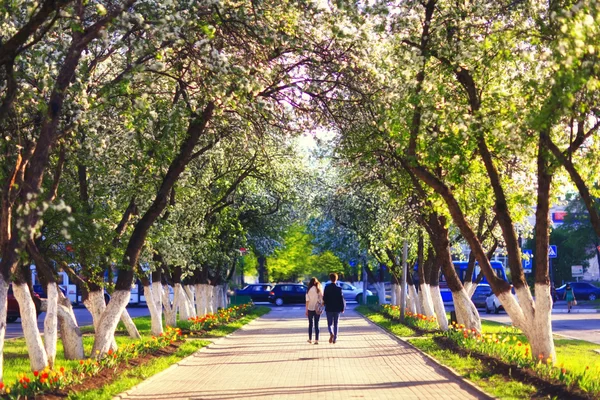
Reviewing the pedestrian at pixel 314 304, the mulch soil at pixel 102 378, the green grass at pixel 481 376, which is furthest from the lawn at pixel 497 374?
the mulch soil at pixel 102 378

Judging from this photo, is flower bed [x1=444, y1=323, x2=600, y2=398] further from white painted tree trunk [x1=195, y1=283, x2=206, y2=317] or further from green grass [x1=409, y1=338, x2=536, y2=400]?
white painted tree trunk [x1=195, y1=283, x2=206, y2=317]

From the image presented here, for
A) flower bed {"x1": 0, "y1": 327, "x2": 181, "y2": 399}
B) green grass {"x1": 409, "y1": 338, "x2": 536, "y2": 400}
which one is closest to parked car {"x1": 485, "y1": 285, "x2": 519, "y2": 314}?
green grass {"x1": 409, "y1": 338, "x2": 536, "y2": 400}

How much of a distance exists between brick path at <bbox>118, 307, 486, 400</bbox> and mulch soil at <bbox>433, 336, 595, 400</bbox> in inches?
32.0

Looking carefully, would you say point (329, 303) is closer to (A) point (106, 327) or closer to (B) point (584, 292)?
(A) point (106, 327)

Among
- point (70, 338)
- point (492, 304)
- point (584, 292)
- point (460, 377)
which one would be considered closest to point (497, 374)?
point (460, 377)

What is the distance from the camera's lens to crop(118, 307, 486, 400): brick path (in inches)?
511

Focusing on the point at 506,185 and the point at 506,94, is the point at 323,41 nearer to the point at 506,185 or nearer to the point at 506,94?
the point at 506,94

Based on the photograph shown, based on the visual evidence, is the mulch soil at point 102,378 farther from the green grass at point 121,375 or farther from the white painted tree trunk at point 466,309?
the white painted tree trunk at point 466,309

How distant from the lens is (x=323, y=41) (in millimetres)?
15211

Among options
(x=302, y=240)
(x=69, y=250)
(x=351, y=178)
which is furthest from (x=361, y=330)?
(x=302, y=240)

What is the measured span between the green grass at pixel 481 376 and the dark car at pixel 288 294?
44637mm

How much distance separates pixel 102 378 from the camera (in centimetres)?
1390

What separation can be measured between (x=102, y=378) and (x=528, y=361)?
22.8ft

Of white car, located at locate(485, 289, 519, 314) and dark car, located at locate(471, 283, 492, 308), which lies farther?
dark car, located at locate(471, 283, 492, 308)
